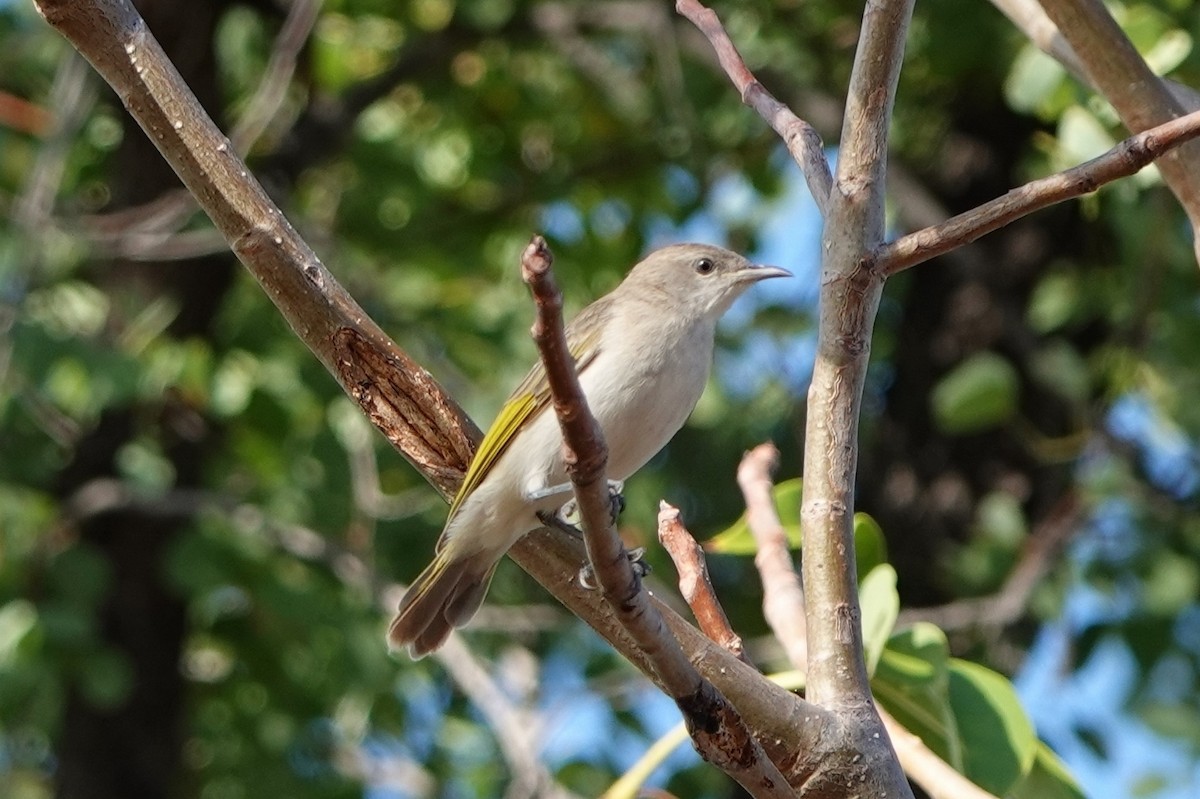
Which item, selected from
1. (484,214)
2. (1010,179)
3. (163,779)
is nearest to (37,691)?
(163,779)

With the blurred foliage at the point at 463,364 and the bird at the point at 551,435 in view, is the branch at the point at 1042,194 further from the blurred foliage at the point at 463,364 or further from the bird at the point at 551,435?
the blurred foliage at the point at 463,364

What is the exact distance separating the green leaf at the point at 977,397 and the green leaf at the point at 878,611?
3.72 meters

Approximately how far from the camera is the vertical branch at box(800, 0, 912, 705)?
2141 mm

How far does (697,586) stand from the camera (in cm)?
252

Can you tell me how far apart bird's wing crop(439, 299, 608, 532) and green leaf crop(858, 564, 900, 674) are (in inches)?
27.3

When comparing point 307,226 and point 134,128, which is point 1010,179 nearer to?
point 307,226

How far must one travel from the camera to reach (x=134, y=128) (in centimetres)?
821

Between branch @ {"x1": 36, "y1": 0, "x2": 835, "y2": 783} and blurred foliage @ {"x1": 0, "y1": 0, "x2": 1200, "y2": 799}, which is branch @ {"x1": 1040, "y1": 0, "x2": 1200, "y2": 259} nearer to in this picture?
branch @ {"x1": 36, "y1": 0, "x2": 835, "y2": 783}

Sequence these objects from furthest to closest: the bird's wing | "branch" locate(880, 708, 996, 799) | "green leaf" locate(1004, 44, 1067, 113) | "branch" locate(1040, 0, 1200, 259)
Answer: "green leaf" locate(1004, 44, 1067, 113) → the bird's wing → "branch" locate(1040, 0, 1200, 259) → "branch" locate(880, 708, 996, 799)

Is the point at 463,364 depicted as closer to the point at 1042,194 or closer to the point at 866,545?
the point at 866,545

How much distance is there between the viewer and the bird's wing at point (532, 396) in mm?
3294

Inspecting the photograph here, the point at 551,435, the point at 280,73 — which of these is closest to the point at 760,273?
the point at 551,435

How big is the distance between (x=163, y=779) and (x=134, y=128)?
339cm

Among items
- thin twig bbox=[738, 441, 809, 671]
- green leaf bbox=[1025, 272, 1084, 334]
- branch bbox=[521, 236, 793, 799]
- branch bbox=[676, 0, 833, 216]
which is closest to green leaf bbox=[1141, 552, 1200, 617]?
green leaf bbox=[1025, 272, 1084, 334]
